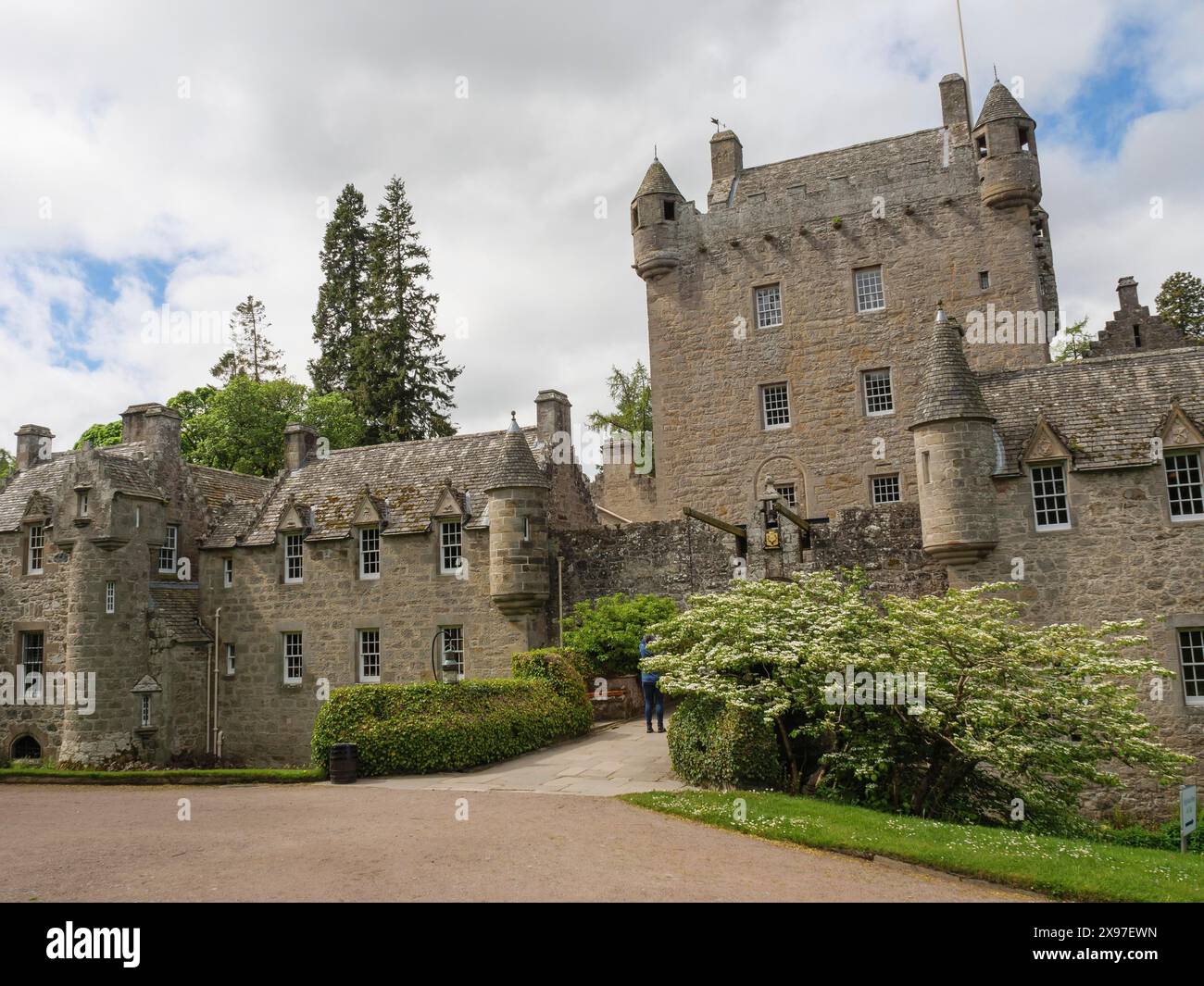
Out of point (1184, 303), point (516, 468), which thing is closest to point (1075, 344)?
point (1184, 303)

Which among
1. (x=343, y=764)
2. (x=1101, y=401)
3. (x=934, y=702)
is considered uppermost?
(x=1101, y=401)

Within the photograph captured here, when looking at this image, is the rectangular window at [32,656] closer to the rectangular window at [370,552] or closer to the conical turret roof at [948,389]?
the rectangular window at [370,552]

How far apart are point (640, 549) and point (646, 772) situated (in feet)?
31.4

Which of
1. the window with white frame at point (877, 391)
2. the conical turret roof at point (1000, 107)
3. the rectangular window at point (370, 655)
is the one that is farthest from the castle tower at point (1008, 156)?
the rectangular window at point (370, 655)

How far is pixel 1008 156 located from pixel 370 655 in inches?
1015

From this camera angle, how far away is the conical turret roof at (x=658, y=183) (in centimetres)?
3456

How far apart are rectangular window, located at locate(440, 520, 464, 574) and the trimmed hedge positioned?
715 cm

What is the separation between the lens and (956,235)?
100ft

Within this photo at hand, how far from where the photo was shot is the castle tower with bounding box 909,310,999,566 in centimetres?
2036

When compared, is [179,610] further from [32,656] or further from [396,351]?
[396,351]

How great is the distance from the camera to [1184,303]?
39.7 metres

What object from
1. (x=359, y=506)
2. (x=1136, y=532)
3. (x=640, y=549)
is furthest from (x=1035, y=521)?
(x=359, y=506)

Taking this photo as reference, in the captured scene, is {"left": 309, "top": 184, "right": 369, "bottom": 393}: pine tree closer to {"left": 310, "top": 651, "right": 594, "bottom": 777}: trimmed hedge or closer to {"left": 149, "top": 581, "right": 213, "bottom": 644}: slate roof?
{"left": 149, "top": 581, "right": 213, "bottom": 644}: slate roof
